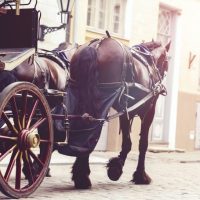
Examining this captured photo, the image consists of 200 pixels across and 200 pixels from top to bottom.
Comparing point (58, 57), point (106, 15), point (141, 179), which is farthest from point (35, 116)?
point (106, 15)

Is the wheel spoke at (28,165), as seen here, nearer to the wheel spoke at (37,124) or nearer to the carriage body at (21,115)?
the carriage body at (21,115)

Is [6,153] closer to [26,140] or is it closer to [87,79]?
[26,140]

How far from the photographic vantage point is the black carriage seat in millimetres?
8523

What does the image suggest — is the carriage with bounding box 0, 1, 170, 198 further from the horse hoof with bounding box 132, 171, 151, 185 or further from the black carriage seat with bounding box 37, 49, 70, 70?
the black carriage seat with bounding box 37, 49, 70, 70

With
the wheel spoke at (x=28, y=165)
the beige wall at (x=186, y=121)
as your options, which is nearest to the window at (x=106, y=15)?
the beige wall at (x=186, y=121)

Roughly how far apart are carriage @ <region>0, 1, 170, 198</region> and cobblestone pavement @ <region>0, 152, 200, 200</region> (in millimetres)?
272

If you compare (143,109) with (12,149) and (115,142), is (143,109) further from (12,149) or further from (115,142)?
(115,142)

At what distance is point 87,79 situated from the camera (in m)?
7.47

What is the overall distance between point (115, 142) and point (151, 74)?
711 cm

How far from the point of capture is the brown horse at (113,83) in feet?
24.4

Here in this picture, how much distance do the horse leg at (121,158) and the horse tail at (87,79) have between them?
3.08 feet

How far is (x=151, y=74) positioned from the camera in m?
8.65

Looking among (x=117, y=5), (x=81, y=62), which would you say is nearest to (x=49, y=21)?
(x=117, y=5)

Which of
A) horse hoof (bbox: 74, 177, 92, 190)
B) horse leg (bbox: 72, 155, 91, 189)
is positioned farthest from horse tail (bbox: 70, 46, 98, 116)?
horse hoof (bbox: 74, 177, 92, 190)
